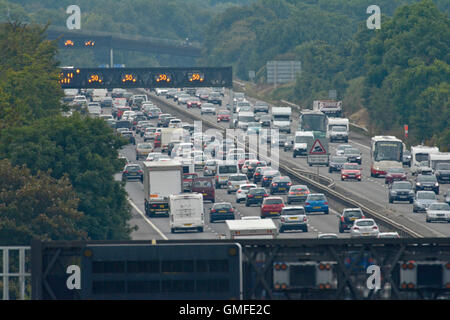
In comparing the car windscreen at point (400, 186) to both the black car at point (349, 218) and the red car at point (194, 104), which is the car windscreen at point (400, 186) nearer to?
the black car at point (349, 218)

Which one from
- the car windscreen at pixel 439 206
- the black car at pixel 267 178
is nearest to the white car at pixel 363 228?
the car windscreen at pixel 439 206

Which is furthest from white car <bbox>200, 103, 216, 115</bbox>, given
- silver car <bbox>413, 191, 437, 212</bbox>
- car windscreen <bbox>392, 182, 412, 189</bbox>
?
silver car <bbox>413, 191, 437, 212</bbox>

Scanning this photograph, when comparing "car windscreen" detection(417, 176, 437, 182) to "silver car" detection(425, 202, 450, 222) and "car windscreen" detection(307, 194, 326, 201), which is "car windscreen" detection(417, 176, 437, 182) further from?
"silver car" detection(425, 202, 450, 222)

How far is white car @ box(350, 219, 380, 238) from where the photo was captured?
6875cm

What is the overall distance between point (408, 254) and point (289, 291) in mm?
2613

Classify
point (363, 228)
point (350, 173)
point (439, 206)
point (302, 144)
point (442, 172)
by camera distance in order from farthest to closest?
point (302, 144) < point (350, 173) < point (442, 172) < point (439, 206) < point (363, 228)

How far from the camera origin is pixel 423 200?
273 ft

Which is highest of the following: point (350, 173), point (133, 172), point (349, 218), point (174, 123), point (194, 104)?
point (194, 104)

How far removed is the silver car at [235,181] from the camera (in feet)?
316

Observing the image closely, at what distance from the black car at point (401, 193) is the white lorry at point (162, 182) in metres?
14.2

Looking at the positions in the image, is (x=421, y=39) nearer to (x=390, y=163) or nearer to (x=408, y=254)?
(x=390, y=163)

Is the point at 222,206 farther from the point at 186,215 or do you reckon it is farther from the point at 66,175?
the point at 66,175

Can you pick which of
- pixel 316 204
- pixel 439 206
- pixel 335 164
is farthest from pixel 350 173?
pixel 439 206

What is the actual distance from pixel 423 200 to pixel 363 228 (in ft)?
48.9
